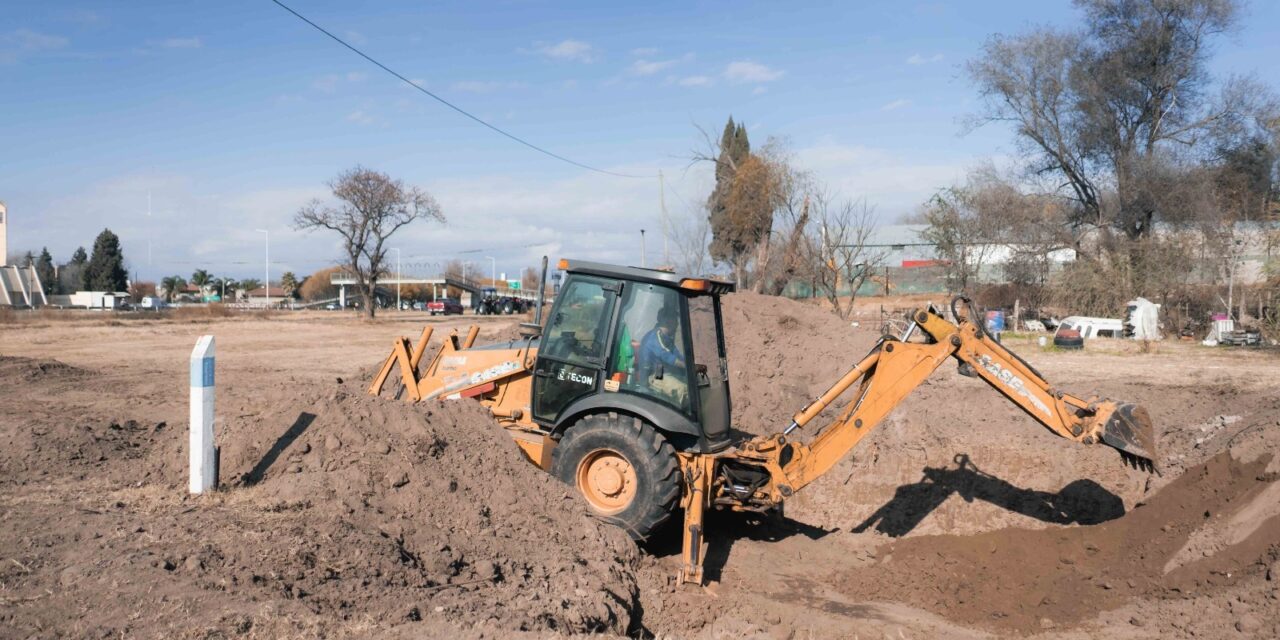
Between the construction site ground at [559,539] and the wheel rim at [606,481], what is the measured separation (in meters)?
0.44

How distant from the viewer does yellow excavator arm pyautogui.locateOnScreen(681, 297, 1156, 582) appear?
724cm

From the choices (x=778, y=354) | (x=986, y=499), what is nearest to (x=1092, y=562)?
(x=986, y=499)

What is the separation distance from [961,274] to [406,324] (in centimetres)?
2683

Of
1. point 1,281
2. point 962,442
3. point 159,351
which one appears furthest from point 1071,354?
point 1,281

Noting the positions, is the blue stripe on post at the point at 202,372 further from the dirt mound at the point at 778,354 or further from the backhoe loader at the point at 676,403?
the dirt mound at the point at 778,354

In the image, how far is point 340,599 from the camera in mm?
4578

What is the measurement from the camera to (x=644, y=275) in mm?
7410

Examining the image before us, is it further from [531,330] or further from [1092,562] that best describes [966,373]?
[531,330]

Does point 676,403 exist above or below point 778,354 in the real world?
above

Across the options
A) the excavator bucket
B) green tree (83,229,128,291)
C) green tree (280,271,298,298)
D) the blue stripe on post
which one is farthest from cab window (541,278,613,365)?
green tree (280,271,298,298)

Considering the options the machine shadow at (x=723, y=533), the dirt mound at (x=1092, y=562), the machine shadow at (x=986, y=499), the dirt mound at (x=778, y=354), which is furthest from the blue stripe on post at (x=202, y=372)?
the dirt mound at (x=778, y=354)

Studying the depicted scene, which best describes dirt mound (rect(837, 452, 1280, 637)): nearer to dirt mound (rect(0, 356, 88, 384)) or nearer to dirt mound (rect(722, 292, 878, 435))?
dirt mound (rect(722, 292, 878, 435))

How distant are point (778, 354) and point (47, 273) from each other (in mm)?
88749

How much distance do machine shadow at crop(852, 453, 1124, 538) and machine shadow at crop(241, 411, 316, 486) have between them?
218 inches
